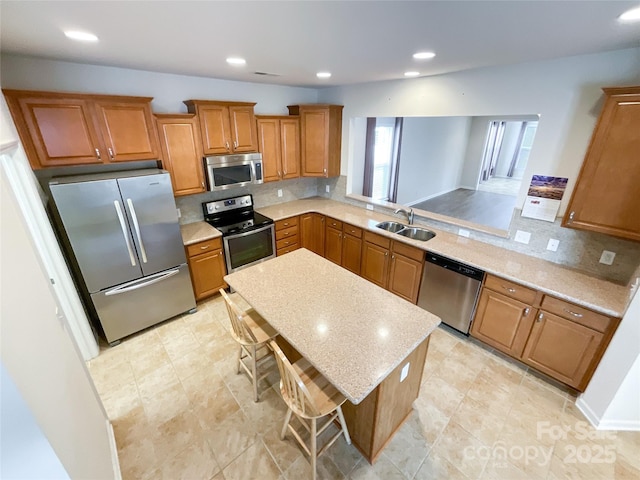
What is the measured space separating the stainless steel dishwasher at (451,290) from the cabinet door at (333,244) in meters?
1.33

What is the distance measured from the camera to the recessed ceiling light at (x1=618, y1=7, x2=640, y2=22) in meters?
1.25

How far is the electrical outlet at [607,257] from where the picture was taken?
2234 millimetres

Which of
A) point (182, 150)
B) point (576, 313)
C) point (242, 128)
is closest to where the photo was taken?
point (576, 313)

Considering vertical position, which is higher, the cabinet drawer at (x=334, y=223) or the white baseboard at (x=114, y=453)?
the cabinet drawer at (x=334, y=223)

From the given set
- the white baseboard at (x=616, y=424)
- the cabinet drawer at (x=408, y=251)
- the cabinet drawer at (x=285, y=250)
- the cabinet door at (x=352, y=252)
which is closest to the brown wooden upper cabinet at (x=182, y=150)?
→ the cabinet drawer at (x=285, y=250)

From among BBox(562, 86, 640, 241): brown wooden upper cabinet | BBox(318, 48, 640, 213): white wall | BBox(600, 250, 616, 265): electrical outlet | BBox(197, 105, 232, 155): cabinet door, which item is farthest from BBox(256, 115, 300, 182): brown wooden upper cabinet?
BBox(600, 250, 616, 265): electrical outlet

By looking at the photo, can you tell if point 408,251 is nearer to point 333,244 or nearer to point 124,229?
point 333,244

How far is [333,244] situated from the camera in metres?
4.07

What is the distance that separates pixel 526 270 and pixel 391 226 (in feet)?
5.16

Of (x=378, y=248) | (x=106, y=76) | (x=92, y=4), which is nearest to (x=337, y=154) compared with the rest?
(x=378, y=248)

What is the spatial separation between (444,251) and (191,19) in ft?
8.92

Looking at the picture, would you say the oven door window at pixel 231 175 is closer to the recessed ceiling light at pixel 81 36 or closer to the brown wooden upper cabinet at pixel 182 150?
the brown wooden upper cabinet at pixel 182 150

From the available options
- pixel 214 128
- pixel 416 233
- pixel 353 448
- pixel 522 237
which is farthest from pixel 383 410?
pixel 214 128

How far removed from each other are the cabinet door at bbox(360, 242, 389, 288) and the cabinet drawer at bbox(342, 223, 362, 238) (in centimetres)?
17
